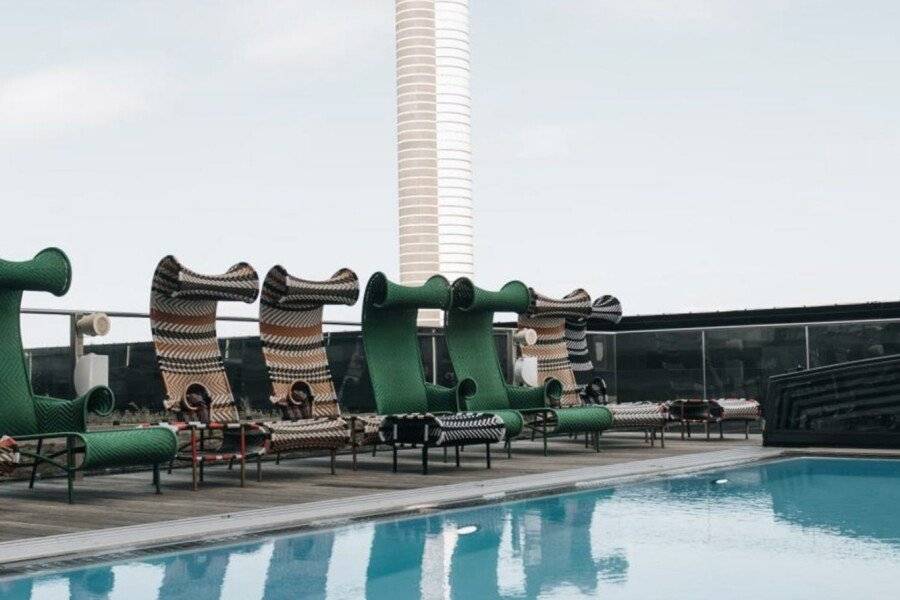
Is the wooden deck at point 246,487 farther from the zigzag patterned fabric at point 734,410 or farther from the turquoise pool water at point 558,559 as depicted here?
the turquoise pool water at point 558,559

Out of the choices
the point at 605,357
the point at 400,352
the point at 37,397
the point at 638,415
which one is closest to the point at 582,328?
the point at 638,415

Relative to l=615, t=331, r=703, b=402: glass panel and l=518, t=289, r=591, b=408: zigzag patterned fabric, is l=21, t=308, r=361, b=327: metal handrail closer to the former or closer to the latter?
l=518, t=289, r=591, b=408: zigzag patterned fabric

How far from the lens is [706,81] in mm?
27078

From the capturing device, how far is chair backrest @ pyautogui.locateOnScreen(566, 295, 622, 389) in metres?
12.6

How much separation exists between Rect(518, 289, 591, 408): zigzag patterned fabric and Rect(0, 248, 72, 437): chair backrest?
536 cm

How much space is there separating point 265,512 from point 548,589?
231 cm

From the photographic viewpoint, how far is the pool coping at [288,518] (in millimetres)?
5023

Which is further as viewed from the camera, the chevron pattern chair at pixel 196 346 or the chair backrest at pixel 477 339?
the chair backrest at pixel 477 339

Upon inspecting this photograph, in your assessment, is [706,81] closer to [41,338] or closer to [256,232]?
[256,232]

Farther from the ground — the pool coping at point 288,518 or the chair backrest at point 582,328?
the chair backrest at point 582,328

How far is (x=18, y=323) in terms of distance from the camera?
7.64 metres

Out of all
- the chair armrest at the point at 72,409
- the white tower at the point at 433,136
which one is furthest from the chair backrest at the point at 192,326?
the white tower at the point at 433,136

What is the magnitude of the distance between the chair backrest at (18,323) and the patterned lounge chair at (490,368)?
12.7ft

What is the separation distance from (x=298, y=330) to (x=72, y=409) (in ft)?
7.71
